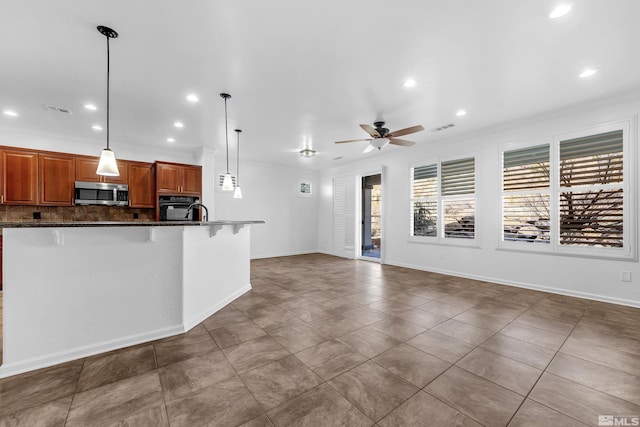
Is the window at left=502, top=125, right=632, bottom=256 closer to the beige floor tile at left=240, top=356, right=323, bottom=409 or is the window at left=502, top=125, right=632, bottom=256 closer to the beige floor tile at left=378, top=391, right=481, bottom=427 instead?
the beige floor tile at left=378, top=391, right=481, bottom=427

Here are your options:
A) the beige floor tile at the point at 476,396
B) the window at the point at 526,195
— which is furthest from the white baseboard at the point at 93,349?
the window at the point at 526,195

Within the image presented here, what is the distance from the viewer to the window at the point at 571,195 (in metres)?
3.71

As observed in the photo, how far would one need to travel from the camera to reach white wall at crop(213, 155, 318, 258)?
7301mm

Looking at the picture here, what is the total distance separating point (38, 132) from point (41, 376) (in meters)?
5.07

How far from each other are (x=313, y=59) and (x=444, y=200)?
4.17 meters

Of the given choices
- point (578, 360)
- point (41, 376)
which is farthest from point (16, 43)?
point (578, 360)

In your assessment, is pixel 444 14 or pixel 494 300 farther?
pixel 494 300

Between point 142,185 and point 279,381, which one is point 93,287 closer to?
point 279,381

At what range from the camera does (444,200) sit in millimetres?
5637

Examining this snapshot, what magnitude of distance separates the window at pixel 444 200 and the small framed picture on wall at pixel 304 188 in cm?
371

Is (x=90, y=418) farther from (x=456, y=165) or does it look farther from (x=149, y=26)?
(x=456, y=165)

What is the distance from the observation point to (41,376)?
2014 millimetres

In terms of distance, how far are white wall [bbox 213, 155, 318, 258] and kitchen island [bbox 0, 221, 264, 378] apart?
4216 mm

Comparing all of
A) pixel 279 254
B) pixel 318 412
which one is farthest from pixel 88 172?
pixel 318 412
